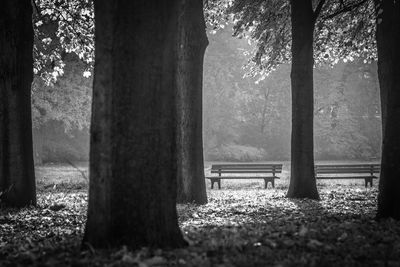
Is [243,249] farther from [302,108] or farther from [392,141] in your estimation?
[302,108]

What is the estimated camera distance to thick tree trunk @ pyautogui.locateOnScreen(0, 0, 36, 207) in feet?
28.3

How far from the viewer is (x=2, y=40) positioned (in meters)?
8.58

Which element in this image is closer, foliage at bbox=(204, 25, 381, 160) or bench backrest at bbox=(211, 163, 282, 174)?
bench backrest at bbox=(211, 163, 282, 174)

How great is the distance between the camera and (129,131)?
3.81m

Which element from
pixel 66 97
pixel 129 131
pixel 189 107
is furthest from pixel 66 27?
pixel 66 97

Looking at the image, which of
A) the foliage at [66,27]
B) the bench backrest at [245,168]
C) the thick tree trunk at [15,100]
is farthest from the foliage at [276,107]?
the thick tree trunk at [15,100]

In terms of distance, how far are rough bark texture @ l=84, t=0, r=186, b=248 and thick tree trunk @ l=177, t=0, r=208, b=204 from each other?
570 centimetres

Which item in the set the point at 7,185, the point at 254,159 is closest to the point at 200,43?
the point at 7,185

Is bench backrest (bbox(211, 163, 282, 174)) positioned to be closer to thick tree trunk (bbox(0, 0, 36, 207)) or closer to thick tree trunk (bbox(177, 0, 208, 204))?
thick tree trunk (bbox(177, 0, 208, 204))

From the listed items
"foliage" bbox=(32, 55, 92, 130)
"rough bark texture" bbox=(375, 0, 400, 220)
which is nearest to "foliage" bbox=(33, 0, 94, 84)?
"rough bark texture" bbox=(375, 0, 400, 220)

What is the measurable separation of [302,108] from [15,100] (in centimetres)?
718

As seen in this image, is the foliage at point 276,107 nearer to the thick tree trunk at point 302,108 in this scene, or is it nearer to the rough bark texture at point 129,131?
the thick tree trunk at point 302,108

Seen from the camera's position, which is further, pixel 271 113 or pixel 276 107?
pixel 271 113

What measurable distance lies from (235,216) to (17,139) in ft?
17.3
